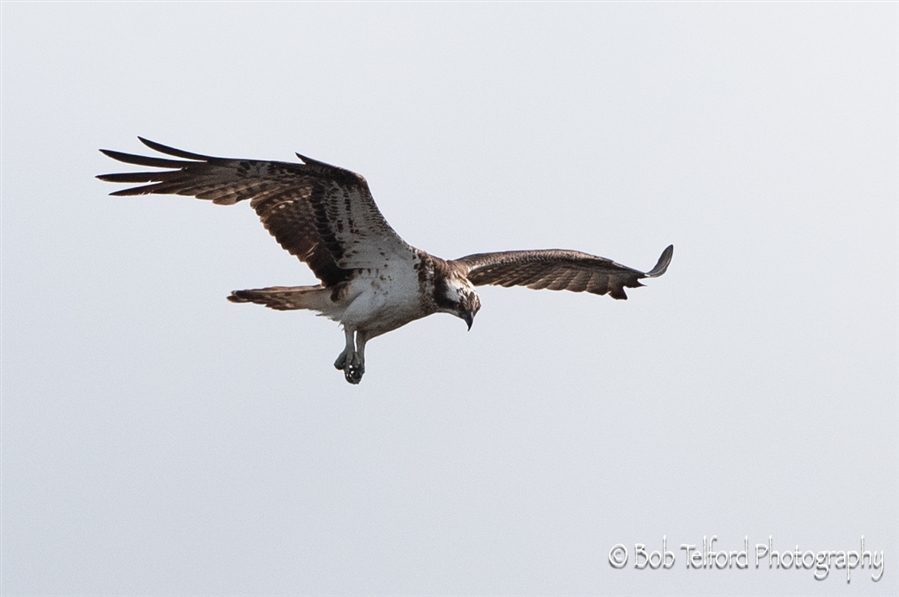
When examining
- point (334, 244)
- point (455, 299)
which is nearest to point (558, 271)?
point (455, 299)

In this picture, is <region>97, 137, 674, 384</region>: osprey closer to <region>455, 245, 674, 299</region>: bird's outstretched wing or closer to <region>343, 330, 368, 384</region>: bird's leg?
<region>343, 330, 368, 384</region>: bird's leg

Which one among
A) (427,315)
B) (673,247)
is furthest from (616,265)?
(427,315)

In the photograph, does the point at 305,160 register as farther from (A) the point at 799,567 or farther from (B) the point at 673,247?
(A) the point at 799,567

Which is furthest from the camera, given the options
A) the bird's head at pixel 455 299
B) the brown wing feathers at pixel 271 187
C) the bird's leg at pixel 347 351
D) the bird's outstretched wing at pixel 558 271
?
the bird's outstretched wing at pixel 558 271

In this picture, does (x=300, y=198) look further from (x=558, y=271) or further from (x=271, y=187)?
(x=558, y=271)

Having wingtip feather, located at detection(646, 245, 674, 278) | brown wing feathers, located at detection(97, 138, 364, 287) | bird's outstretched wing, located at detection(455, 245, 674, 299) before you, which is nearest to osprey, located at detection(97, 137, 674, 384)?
brown wing feathers, located at detection(97, 138, 364, 287)

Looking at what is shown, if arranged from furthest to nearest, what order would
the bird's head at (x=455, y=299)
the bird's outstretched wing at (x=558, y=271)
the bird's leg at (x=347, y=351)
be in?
the bird's outstretched wing at (x=558, y=271) → the bird's leg at (x=347, y=351) → the bird's head at (x=455, y=299)

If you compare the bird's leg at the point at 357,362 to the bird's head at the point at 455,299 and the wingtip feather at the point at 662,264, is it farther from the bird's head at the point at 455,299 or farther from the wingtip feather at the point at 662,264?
the wingtip feather at the point at 662,264

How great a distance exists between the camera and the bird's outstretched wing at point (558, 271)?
14.1 meters

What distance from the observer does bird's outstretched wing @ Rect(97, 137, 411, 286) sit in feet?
38.1

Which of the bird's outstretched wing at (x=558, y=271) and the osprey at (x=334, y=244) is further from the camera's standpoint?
the bird's outstretched wing at (x=558, y=271)

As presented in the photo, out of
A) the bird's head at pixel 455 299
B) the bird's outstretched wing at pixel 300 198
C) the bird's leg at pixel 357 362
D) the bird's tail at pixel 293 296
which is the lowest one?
the bird's leg at pixel 357 362

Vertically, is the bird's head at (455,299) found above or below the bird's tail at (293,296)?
below

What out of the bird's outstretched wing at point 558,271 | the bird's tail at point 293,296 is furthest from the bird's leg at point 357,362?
the bird's outstretched wing at point 558,271
